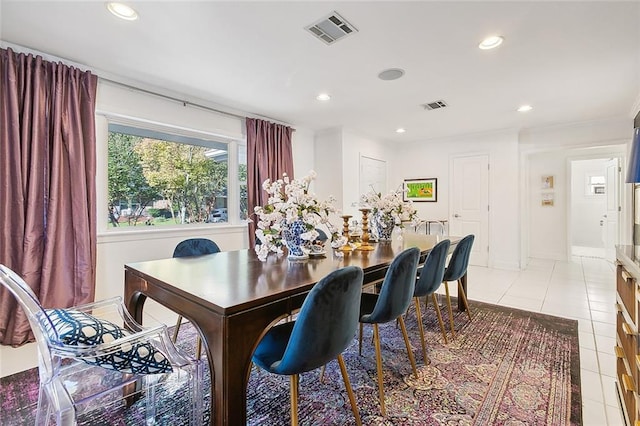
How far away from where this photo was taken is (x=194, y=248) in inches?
97.6

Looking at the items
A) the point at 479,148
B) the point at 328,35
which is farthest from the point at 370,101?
the point at 479,148

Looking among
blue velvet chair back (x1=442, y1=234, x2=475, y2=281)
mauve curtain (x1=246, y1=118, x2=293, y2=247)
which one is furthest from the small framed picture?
mauve curtain (x1=246, y1=118, x2=293, y2=247)

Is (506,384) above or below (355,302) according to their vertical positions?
below

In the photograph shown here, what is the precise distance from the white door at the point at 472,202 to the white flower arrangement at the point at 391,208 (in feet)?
10.9

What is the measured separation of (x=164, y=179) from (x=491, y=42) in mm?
3556

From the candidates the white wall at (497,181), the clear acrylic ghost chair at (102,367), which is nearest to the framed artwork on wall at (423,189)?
the white wall at (497,181)

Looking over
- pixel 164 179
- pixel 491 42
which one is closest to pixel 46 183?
pixel 164 179

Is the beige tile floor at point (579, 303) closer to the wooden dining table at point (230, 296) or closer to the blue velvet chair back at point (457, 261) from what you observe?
the blue velvet chair back at point (457, 261)

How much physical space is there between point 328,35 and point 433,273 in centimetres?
193

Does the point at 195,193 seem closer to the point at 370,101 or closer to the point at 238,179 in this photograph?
the point at 238,179

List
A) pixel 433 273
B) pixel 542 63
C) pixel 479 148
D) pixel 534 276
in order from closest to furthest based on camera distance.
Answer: pixel 433 273 → pixel 542 63 → pixel 534 276 → pixel 479 148

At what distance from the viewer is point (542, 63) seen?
9.19 ft

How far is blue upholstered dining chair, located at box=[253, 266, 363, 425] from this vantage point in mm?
1183

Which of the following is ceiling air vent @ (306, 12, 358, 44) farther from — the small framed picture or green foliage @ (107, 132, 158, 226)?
the small framed picture
